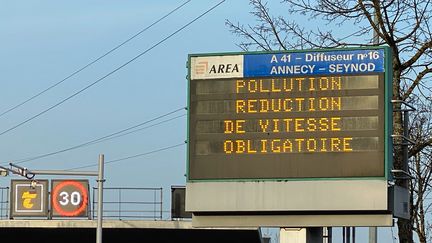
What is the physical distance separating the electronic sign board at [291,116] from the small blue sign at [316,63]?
2 centimetres

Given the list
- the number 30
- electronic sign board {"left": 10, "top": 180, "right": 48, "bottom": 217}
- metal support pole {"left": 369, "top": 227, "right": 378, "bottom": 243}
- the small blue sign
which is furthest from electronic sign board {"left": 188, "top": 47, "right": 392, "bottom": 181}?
electronic sign board {"left": 10, "top": 180, "right": 48, "bottom": 217}

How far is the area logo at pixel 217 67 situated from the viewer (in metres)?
19.4

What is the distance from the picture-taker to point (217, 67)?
770 inches

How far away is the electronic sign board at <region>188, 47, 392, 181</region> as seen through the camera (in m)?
18.4

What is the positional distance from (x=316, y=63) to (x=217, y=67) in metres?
1.88

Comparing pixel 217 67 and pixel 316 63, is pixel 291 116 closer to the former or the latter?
pixel 316 63

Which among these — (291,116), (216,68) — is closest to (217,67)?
(216,68)

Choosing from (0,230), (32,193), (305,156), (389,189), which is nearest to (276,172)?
(305,156)

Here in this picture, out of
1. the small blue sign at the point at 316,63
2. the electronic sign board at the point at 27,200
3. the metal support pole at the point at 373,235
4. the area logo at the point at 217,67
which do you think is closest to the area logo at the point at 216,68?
the area logo at the point at 217,67

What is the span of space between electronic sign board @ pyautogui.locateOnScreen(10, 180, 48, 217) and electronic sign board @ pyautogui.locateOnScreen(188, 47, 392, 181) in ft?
53.7

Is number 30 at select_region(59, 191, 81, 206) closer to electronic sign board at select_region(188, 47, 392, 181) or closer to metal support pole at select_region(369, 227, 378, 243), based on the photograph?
metal support pole at select_region(369, 227, 378, 243)

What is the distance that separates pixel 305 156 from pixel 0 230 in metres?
21.7

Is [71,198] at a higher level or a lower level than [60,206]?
higher

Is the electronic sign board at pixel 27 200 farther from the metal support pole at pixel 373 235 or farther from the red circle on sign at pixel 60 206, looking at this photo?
the metal support pole at pixel 373 235
